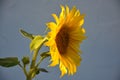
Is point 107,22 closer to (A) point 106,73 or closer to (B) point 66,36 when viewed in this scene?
(A) point 106,73

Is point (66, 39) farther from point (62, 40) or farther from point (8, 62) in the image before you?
point (8, 62)

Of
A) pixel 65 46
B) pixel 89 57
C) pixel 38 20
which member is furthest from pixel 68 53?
pixel 89 57

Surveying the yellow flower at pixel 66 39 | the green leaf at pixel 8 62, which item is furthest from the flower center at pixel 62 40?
the green leaf at pixel 8 62

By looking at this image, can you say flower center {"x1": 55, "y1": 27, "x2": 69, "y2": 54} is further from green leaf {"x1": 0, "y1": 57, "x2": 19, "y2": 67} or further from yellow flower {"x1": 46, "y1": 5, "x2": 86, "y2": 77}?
green leaf {"x1": 0, "y1": 57, "x2": 19, "y2": 67}

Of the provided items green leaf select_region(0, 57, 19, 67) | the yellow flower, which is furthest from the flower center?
green leaf select_region(0, 57, 19, 67)

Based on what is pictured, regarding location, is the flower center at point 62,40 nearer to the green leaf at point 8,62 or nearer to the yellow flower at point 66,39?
the yellow flower at point 66,39

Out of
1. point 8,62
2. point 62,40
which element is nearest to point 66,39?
point 62,40
